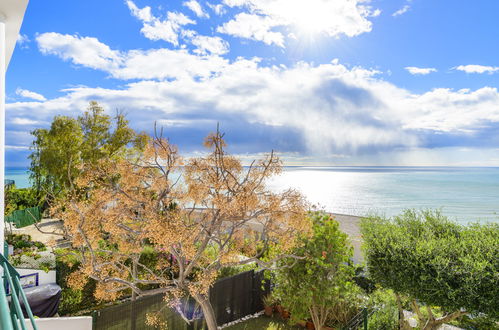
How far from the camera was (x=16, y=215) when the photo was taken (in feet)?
81.9

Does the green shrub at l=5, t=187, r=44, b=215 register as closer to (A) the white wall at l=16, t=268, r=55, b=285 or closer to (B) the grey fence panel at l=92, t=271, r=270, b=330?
(A) the white wall at l=16, t=268, r=55, b=285

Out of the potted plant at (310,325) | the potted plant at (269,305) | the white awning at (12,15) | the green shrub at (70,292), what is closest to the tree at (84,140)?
the green shrub at (70,292)

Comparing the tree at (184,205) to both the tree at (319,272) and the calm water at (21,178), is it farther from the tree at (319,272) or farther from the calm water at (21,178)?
the calm water at (21,178)

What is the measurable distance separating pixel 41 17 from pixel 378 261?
15691 mm

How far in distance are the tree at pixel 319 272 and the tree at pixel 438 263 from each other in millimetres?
762

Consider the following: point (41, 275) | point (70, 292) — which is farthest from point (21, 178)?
point (70, 292)

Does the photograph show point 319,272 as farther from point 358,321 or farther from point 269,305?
point 269,305

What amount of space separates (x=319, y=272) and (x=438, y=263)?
2693 mm

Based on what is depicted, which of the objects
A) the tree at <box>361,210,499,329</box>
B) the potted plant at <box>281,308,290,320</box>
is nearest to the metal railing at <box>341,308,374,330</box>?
the tree at <box>361,210,499,329</box>

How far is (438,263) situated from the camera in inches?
255

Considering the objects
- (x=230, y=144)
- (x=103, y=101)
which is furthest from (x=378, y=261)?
(x=103, y=101)

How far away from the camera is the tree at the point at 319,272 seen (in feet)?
26.7

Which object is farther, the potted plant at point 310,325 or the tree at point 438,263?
the potted plant at point 310,325

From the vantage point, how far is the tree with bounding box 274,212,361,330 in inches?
320
